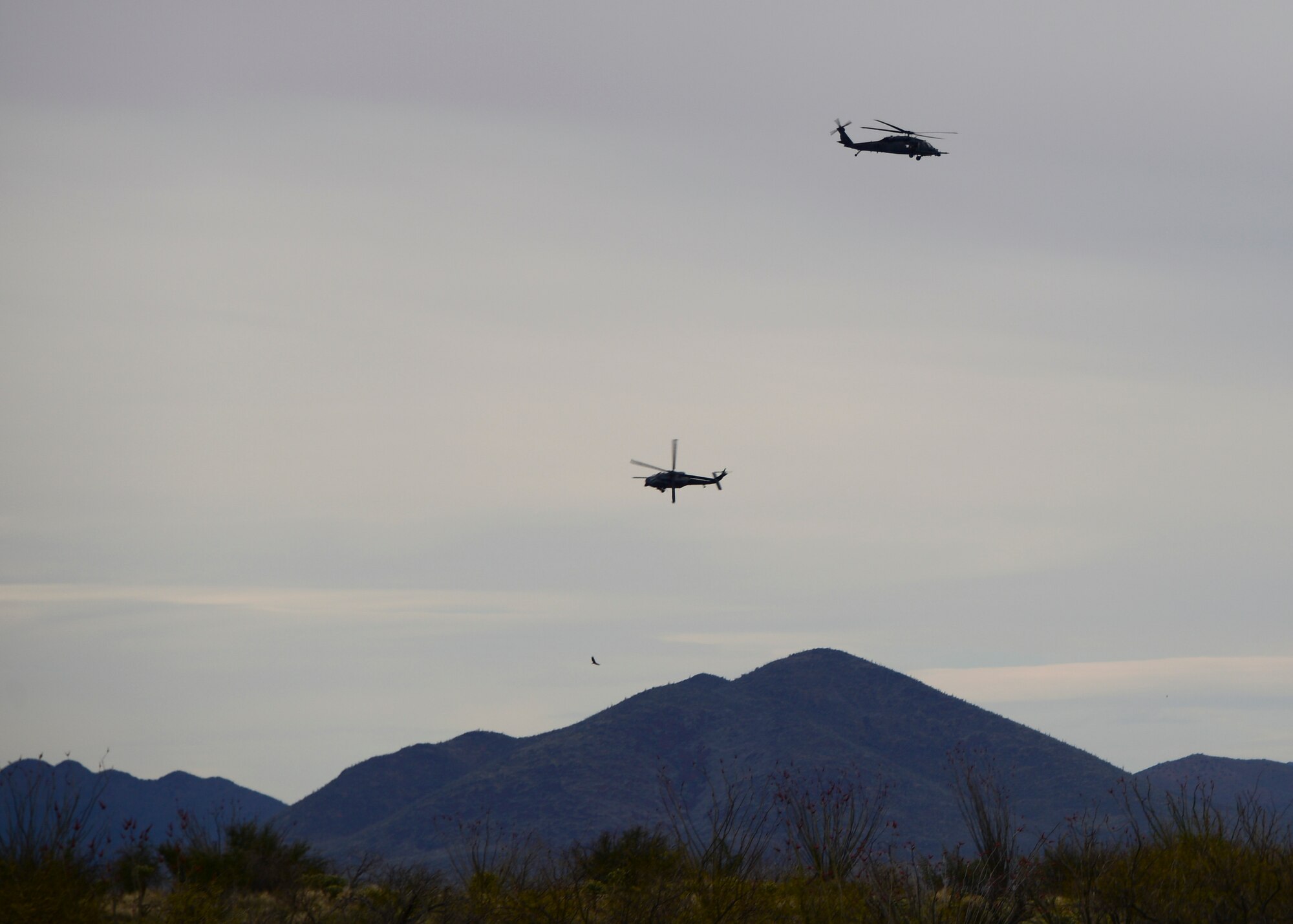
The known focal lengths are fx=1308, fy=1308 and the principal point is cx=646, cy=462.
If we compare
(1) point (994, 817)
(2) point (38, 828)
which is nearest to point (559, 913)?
(2) point (38, 828)

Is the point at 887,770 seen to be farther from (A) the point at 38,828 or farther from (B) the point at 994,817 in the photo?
(A) the point at 38,828

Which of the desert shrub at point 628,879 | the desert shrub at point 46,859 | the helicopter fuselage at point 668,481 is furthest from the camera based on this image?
the helicopter fuselage at point 668,481

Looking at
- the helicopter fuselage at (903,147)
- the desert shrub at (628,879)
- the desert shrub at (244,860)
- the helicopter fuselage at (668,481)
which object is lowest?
the desert shrub at (244,860)

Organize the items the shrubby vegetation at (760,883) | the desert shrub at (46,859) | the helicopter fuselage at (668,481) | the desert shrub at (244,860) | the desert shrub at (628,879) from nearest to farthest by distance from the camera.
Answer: the desert shrub at (46,859) < the shrubby vegetation at (760,883) < the desert shrub at (628,879) < the desert shrub at (244,860) < the helicopter fuselage at (668,481)

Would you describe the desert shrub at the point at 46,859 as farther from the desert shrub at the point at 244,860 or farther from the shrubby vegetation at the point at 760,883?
the desert shrub at the point at 244,860

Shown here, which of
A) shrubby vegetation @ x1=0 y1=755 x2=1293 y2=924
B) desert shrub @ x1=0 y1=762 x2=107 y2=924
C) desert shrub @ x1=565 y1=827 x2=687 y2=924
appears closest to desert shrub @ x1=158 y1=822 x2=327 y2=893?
shrubby vegetation @ x1=0 y1=755 x2=1293 y2=924

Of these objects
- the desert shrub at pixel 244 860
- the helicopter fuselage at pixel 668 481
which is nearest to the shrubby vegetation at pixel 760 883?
the desert shrub at pixel 244 860

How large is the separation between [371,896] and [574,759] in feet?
570

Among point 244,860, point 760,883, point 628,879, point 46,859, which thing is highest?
point 46,859

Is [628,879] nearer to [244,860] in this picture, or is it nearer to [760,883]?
[760,883]

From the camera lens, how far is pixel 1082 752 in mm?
197875

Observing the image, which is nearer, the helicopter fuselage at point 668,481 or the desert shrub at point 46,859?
the desert shrub at point 46,859

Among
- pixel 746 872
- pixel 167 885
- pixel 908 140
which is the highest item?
pixel 908 140

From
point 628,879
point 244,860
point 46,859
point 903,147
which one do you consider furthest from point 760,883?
point 903,147
